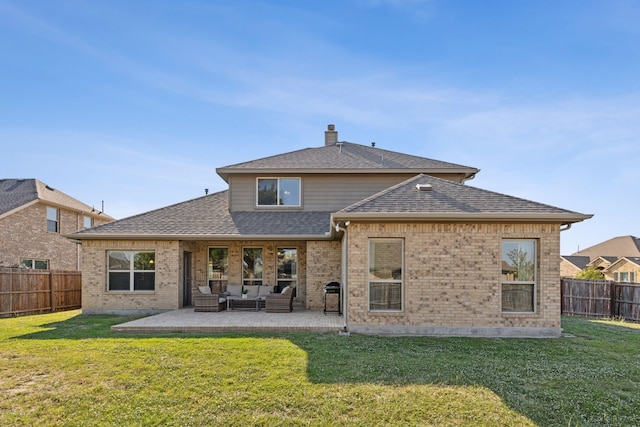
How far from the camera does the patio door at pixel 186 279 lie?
1420cm

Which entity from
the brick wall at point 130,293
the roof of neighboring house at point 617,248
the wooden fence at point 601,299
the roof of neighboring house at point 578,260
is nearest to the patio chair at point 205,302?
the brick wall at point 130,293

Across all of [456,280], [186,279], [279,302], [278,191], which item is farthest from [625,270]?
[186,279]

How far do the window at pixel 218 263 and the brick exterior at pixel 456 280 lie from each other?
6910mm

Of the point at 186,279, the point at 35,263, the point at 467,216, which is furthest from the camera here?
the point at 35,263

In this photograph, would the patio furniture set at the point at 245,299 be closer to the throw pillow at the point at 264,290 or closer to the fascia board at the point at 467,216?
the throw pillow at the point at 264,290

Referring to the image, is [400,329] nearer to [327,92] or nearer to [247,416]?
[247,416]

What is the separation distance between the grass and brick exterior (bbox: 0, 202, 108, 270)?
13433 millimetres

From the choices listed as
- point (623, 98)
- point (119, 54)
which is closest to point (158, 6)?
point (119, 54)

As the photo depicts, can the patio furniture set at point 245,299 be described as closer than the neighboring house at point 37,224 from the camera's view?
Yes

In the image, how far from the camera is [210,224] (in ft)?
47.2

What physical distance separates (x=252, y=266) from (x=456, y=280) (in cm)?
802

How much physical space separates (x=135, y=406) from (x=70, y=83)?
12.4 metres

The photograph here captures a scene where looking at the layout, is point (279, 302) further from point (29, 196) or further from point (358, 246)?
point (29, 196)

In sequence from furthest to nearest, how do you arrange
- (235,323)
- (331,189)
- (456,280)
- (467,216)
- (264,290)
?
(331,189) → (264,290) → (235,323) → (456,280) → (467,216)
